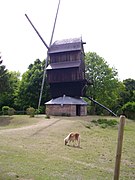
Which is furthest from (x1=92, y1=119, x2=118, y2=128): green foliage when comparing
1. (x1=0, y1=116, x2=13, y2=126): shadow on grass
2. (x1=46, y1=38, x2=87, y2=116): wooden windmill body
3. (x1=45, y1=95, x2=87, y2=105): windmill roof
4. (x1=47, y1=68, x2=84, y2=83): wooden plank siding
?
(x1=0, y1=116, x2=13, y2=126): shadow on grass

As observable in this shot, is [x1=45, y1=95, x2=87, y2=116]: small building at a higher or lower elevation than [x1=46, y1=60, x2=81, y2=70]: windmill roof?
lower

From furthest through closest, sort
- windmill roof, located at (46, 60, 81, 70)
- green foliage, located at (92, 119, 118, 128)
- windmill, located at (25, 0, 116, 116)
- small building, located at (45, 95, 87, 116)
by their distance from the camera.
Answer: windmill roof, located at (46, 60, 81, 70) < windmill, located at (25, 0, 116, 116) < small building, located at (45, 95, 87, 116) < green foliage, located at (92, 119, 118, 128)

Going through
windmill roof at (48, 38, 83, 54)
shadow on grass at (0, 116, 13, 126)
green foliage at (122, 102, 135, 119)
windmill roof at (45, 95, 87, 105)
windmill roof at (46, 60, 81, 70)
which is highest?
windmill roof at (48, 38, 83, 54)

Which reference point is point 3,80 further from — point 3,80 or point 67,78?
point 67,78

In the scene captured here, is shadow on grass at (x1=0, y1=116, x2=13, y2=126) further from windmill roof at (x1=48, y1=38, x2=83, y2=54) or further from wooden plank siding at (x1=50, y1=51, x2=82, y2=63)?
windmill roof at (x1=48, y1=38, x2=83, y2=54)

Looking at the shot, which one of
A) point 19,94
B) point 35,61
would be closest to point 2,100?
point 19,94

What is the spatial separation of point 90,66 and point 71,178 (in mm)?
47628

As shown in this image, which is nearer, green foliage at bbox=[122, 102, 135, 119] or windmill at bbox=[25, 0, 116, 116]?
windmill at bbox=[25, 0, 116, 116]

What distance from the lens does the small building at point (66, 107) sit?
42.2 meters

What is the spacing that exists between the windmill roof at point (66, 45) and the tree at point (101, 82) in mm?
11109

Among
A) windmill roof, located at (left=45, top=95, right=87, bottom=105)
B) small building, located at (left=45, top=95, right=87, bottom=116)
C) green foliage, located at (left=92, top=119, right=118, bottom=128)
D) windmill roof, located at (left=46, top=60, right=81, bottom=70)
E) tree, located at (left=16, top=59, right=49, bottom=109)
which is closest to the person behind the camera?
green foliage, located at (left=92, top=119, right=118, bottom=128)

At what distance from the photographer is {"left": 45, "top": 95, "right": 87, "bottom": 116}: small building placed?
4217 cm

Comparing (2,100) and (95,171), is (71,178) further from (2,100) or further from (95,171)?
(2,100)

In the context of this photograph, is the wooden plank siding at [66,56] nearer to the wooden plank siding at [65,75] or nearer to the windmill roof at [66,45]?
the windmill roof at [66,45]
